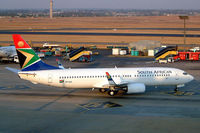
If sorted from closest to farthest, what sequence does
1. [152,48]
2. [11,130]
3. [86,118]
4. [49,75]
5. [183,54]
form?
[11,130]
[86,118]
[49,75]
[183,54]
[152,48]

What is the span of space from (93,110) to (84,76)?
839cm

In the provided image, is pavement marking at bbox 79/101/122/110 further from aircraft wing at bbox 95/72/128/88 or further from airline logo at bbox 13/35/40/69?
airline logo at bbox 13/35/40/69

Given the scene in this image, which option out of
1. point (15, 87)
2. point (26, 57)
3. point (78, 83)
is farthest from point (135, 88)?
point (15, 87)

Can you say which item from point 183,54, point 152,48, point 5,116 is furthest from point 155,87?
point 152,48

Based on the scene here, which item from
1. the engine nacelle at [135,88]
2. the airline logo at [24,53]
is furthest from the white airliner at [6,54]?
the engine nacelle at [135,88]

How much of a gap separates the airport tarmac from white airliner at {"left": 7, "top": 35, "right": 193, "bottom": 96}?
5.57 ft

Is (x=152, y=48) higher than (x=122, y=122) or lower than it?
higher

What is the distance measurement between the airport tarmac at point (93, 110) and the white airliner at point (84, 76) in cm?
170

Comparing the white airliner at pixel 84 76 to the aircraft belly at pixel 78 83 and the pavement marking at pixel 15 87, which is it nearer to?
the aircraft belly at pixel 78 83

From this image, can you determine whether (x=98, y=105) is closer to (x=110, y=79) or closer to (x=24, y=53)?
(x=110, y=79)

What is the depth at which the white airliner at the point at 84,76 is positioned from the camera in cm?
4559

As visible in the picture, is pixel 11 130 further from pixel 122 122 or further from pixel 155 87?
pixel 155 87

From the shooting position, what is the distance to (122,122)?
100 feet

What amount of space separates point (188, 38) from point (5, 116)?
11147 cm
